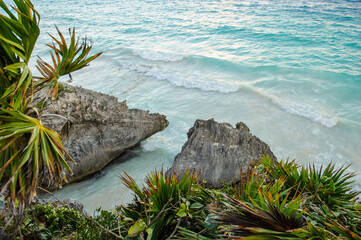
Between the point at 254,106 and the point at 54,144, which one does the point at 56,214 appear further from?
the point at 254,106

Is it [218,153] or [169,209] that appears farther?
[218,153]

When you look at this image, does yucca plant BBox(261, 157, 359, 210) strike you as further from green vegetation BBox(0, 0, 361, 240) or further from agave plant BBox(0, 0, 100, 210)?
agave plant BBox(0, 0, 100, 210)

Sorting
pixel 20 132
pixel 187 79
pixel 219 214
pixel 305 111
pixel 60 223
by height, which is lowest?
pixel 305 111

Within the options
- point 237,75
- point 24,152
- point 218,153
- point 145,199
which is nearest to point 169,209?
point 145,199

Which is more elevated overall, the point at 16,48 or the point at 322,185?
the point at 16,48

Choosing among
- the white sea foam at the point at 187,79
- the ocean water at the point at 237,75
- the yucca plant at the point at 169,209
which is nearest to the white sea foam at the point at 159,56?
the ocean water at the point at 237,75

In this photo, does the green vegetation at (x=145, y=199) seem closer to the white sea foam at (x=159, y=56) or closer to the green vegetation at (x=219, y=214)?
the green vegetation at (x=219, y=214)

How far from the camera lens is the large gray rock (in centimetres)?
504

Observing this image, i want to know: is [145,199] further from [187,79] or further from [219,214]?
[187,79]

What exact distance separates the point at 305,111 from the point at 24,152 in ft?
29.4

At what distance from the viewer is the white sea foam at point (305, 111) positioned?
8594 millimetres

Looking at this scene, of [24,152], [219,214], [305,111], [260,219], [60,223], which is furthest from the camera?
[305,111]

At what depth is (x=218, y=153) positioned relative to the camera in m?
5.38

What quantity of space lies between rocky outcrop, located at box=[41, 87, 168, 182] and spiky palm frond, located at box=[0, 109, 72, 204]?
1956mm
